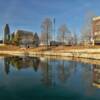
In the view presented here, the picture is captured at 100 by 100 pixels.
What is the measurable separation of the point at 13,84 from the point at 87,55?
34.6m

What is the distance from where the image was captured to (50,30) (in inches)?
3196

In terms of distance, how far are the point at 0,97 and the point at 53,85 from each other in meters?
5.22

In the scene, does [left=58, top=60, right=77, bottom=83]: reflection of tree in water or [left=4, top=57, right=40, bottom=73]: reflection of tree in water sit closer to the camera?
[left=58, top=60, right=77, bottom=83]: reflection of tree in water

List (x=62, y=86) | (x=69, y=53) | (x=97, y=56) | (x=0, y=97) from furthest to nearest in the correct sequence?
(x=69, y=53)
(x=97, y=56)
(x=62, y=86)
(x=0, y=97)

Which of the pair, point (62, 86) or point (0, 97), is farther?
point (62, 86)

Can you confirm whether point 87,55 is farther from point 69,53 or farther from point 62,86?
point 62,86

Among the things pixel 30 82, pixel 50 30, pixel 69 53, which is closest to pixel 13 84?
pixel 30 82

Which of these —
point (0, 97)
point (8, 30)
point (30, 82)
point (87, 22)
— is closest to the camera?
point (0, 97)

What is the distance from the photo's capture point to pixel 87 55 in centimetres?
4969

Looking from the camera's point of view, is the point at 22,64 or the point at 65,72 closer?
the point at 65,72

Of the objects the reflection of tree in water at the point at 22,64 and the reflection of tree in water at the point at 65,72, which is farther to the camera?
the reflection of tree in water at the point at 22,64

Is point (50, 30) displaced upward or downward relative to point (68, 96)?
upward

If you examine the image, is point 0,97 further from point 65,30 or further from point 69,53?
point 65,30

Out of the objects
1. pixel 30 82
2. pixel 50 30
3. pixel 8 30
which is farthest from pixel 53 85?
pixel 8 30
